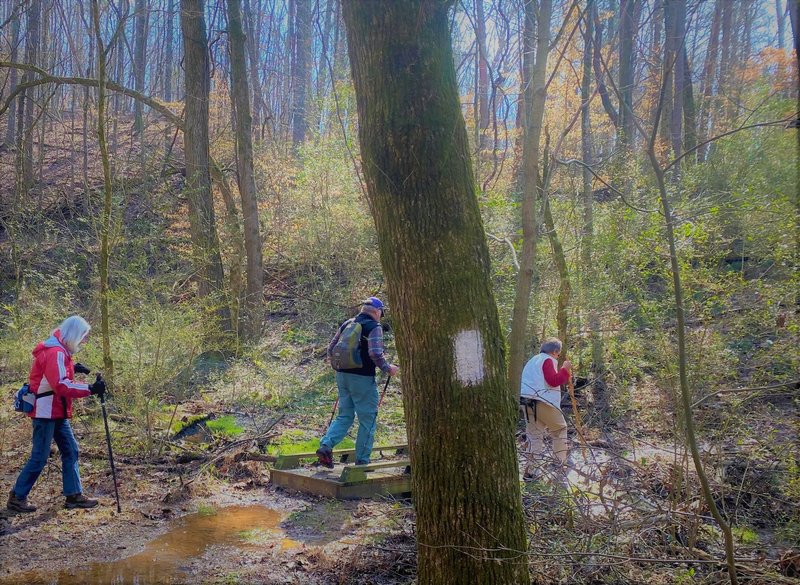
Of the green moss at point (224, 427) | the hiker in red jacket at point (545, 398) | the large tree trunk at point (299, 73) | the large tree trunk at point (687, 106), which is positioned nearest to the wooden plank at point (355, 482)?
the hiker in red jacket at point (545, 398)

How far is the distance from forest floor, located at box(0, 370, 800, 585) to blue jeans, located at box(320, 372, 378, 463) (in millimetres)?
714

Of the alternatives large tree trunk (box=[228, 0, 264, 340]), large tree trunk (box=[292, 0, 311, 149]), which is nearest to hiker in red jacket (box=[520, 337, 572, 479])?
large tree trunk (box=[228, 0, 264, 340])

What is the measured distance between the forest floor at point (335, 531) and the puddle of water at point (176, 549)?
0.02m

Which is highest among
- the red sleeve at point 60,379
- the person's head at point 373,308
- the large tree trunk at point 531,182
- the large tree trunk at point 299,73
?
the large tree trunk at point 299,73

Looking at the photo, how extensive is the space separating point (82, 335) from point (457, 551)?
4636 mm

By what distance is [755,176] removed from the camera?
10.2 m

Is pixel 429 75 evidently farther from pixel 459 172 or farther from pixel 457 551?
pixel 457 551

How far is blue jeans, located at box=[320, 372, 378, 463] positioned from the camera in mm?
7242

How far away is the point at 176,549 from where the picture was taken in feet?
17.9

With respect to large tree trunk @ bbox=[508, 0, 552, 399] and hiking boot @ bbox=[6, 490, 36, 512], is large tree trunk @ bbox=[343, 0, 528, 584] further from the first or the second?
hiking boot @ bbox=[6, 490, 36, 512]

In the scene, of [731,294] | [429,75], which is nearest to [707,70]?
[731,294]

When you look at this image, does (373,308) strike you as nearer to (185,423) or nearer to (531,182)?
(531,182)

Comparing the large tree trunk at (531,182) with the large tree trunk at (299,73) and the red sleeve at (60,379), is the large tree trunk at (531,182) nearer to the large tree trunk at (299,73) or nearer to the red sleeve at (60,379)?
the red sleeve at (60,379)

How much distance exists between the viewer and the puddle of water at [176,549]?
4805 mm
